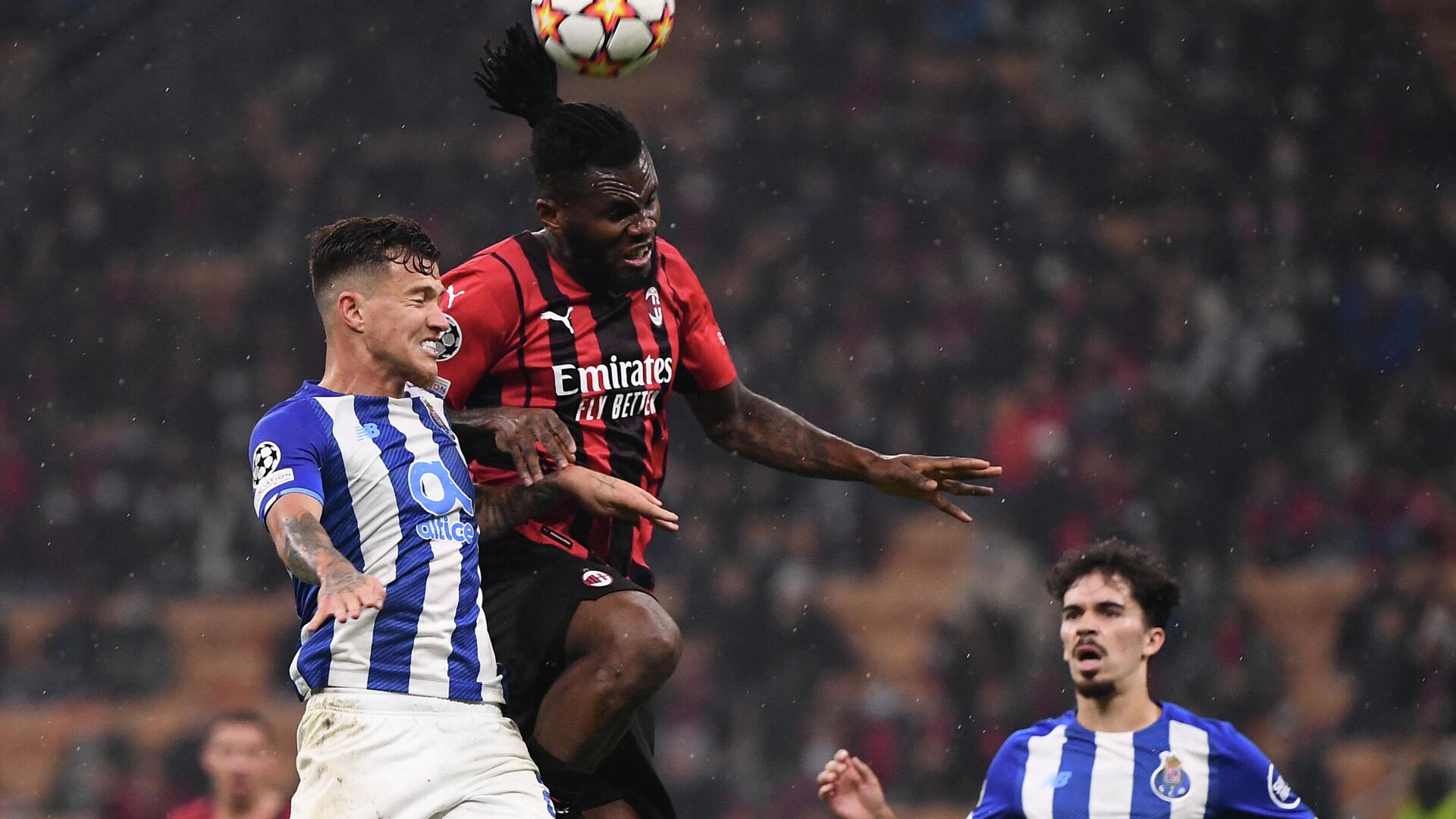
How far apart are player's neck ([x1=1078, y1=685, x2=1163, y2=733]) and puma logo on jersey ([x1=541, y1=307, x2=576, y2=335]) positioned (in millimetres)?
2566

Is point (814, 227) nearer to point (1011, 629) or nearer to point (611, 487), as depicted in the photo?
point (1011, 629)

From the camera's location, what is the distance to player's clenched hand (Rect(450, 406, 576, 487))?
3.72m

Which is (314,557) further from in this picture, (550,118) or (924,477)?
(924,477)

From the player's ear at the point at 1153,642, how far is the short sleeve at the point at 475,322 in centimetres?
273

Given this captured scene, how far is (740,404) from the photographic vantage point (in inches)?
185

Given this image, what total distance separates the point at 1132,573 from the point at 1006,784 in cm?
83

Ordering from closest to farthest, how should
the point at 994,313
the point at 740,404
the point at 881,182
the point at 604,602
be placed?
the point at 604,602 < the point at 740,404 < the point at 994,313 < the point at 881,182

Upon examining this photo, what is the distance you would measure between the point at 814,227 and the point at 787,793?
5112 millimetres

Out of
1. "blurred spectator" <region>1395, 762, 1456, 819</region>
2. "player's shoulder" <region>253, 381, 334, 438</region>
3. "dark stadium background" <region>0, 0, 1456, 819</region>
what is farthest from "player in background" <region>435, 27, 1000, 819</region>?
"dark stadium background" <region>0, 0, 1456, 819</region>

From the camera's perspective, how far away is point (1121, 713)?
579 cm

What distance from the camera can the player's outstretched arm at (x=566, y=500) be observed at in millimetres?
3604

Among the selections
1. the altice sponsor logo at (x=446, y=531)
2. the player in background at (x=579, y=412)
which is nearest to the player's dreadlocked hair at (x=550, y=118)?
the player in background at (x=579, y=412)

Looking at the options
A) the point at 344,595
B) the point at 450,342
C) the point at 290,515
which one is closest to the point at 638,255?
the point at 450,342

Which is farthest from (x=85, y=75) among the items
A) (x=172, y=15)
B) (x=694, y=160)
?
(x=694, y=160)
